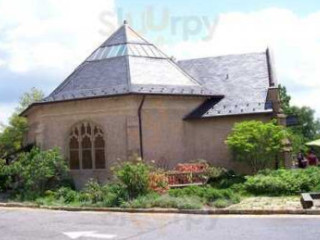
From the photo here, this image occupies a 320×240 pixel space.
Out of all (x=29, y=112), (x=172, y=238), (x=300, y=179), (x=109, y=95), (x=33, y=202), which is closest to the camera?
(x=172, y=238)

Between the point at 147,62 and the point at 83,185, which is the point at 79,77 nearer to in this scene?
the point at 147,62

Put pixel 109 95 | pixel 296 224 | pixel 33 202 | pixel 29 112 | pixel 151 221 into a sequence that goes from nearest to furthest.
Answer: pixel 296 224
pixel 151 221
pixel 33 202
pixel 109 95
pixel 29 112

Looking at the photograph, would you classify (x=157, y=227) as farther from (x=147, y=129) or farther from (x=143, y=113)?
(x=143, y=113)

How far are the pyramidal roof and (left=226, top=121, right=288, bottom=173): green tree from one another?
13.2 ft

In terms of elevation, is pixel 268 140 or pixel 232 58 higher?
pixel 232 58

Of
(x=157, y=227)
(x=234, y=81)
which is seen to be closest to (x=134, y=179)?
(x=157, y=227)

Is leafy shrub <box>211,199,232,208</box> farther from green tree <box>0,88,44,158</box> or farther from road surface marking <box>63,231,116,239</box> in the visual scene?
green tree <box>0,88,44,158</box>

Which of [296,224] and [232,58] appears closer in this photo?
[296,224]

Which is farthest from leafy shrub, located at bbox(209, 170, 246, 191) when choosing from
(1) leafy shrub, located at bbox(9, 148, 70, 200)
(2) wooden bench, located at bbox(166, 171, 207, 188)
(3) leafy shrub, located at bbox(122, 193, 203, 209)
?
(1) leafy shrub, located at bbox(9, 148, 70, 200)

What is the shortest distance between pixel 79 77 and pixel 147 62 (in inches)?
146

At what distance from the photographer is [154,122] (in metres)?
24.6

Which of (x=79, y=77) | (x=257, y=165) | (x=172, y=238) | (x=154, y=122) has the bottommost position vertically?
(x=172, y=238)

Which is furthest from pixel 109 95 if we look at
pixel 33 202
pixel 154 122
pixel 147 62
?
pixel 33 202

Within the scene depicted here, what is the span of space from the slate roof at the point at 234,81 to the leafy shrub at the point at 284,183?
481cm
